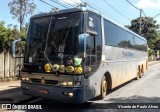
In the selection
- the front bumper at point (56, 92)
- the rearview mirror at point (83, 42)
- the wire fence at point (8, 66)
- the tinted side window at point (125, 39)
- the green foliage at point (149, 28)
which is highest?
the green foliage at point (149, 28)

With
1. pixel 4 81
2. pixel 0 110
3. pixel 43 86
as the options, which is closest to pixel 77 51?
pixel 43 86

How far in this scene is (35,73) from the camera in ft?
30.6

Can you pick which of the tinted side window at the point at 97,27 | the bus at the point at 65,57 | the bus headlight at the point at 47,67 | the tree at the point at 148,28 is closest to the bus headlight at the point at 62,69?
the bus at the point at 65,57

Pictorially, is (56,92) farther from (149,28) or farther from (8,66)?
(149,28)

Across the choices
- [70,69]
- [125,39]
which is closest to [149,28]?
[125,39]

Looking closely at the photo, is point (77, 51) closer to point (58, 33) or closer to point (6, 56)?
point (58, 33)

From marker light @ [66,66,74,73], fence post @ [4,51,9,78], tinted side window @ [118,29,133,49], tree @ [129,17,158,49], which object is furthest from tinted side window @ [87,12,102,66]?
tree @ [129,17,158,49]

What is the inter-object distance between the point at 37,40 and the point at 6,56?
6415mm

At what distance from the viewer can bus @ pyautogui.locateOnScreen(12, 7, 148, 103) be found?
8.73 metres

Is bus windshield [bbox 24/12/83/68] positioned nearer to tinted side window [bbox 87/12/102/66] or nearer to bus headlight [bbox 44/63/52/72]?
bus headlight [bbox 44/63/52/72]

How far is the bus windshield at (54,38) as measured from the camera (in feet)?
29.8

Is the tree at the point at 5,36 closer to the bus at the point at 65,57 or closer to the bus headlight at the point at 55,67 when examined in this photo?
the bus at the point at 65,57

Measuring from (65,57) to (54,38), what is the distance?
2.71ft

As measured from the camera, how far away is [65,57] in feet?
29.5
